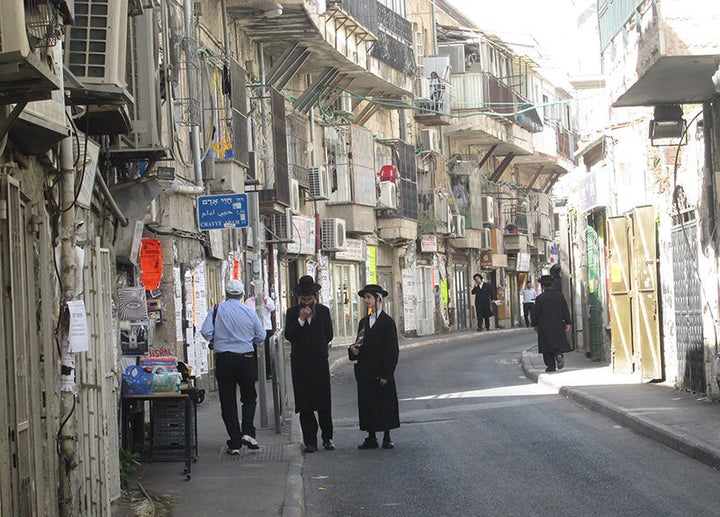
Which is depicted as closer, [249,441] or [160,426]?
[160,426]

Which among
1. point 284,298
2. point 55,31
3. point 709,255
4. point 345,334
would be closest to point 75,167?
Result: point 55,31

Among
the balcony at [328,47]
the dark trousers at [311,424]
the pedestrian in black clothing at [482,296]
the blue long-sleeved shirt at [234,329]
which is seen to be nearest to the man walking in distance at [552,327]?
the balcony at [328,47]

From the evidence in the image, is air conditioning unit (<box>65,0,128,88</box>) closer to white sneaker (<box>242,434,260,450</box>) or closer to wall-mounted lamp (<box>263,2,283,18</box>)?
white sneaker (<box>242,434,260,450</box>)

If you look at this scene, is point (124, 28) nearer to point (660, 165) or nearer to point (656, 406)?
point (656, 406)

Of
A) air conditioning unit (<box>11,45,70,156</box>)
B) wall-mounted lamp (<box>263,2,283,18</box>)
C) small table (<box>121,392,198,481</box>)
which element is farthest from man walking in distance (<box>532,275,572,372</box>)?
air conditioning unit (<box>11,45,70,156</box>)

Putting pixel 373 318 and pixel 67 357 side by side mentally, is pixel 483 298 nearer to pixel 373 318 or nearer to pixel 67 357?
pixel 373 318

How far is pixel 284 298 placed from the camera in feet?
109

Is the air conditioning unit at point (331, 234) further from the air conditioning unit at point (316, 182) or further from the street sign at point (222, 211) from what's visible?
the street sign at point (222, 211)

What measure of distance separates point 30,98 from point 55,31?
62 cm

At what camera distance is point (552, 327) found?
76.9ft

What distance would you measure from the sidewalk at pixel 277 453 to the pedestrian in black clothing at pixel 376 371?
0.83 m

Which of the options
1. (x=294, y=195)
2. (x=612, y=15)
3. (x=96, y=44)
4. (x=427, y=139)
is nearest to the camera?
(x=96, y=44)

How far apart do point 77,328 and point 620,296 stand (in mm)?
14994

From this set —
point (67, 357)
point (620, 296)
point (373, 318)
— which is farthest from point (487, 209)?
point (67, 357)
